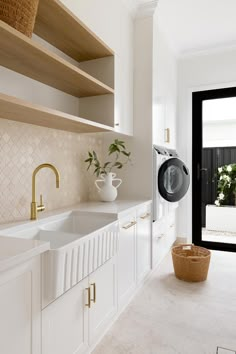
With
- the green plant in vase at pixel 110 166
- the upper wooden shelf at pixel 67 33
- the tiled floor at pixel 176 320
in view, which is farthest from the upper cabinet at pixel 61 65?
the tiled floor at pixel 176 320

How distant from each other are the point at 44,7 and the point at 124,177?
1668 mm

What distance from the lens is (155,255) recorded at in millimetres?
2723

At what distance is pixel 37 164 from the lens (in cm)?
183

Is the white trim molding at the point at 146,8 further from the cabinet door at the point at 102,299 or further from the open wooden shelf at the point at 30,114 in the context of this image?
the cabinet door at the point at 102,299

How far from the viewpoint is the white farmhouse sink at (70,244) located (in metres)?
1.04

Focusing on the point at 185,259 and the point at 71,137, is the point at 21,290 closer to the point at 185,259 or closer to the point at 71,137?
the point at 71,137

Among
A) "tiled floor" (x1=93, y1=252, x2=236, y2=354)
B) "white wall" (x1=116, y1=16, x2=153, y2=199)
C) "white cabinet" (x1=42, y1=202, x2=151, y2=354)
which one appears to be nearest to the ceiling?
"white wall" (x1=116, y1=16, x2=153, y2=199)

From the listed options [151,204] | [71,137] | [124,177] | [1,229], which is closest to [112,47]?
[71,137]

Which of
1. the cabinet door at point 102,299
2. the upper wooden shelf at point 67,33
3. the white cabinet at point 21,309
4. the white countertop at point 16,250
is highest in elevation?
the upper wooden shelf at point 67,33

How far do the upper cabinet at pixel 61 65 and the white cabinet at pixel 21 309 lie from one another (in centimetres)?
71

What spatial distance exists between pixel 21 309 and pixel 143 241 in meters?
1.55

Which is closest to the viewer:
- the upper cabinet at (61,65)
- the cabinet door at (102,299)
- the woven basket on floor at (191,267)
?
the upper cabinet at (61,65)

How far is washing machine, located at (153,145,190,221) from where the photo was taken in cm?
261

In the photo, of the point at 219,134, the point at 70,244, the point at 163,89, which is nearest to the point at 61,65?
the point at 70,244
